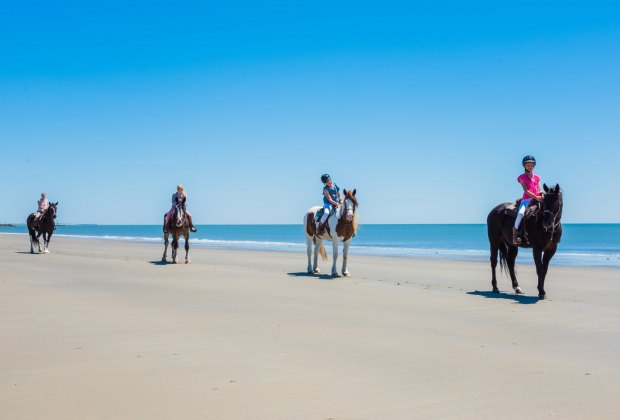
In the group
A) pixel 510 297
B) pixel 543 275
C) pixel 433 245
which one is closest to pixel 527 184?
pixel 543 275

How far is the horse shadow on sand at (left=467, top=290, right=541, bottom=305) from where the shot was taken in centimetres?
1078

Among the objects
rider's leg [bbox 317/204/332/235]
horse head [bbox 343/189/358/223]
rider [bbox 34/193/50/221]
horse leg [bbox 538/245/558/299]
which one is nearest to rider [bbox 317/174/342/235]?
rider's leg [bbox 317/204/332/235]

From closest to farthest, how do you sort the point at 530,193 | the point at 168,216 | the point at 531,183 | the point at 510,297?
1. the point at 530,193
2. the point at 510,297
3. the point at 531,183
4. the point at 168,216

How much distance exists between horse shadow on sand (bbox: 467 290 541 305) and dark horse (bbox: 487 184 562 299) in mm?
157

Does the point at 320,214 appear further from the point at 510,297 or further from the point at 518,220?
the point at 510,297

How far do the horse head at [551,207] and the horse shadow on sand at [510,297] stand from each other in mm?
1309

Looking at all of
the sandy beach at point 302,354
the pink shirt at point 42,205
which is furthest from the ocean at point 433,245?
the sandy beach at point 302,354

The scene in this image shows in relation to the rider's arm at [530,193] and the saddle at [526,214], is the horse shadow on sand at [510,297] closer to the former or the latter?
the saddle at [526,214]

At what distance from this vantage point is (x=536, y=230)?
37.0ft

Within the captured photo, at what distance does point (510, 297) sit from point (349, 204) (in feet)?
15.8

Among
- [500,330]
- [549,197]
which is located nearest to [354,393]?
[500,330]

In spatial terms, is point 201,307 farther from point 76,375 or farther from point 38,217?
point 38,217

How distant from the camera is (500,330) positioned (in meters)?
7.71

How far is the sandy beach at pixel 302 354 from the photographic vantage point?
440 centimetres
